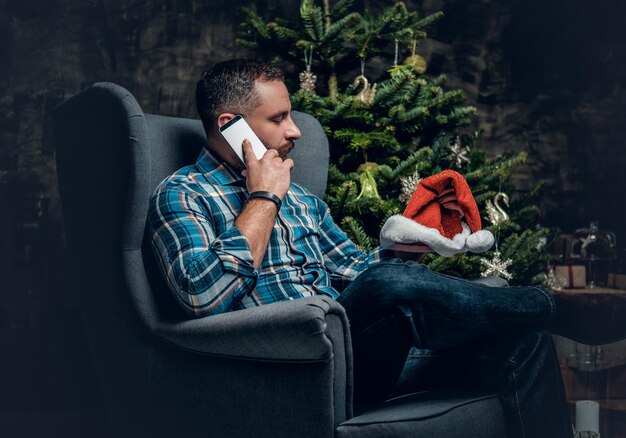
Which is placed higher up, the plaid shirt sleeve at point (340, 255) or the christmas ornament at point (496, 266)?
the plaid shirt sleeve at point (340, 255)

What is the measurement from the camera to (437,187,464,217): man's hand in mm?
1964

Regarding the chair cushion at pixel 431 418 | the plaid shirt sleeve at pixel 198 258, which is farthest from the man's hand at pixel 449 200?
the plaid shirt sleeve at pixel 198 258

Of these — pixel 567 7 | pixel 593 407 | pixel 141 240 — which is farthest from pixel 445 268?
pixel 567 7

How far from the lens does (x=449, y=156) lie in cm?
279

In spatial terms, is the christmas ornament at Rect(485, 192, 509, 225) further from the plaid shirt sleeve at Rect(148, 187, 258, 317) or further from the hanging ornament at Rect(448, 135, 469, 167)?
the plaid shirt sleeve at Rect(148, 187, 258, 317)

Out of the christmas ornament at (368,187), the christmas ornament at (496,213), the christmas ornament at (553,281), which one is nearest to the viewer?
the christmas ornament at (368,187)

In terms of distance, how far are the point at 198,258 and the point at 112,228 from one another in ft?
0.77

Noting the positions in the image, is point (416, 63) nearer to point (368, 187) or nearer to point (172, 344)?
point (368, 187)

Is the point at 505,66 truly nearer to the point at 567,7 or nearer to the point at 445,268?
the point at 567,7

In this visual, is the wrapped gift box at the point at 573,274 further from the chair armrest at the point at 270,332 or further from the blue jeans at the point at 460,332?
the chair armrest at the point at 270,332

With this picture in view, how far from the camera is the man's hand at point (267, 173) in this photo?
1.74 meters

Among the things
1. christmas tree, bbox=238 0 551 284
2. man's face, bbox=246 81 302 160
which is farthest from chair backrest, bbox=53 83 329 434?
christmas tree, bbox=238 0 551 284

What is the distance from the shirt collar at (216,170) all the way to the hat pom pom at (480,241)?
0.60 metres

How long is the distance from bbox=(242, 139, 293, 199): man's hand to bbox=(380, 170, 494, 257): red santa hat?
37 centimetres
